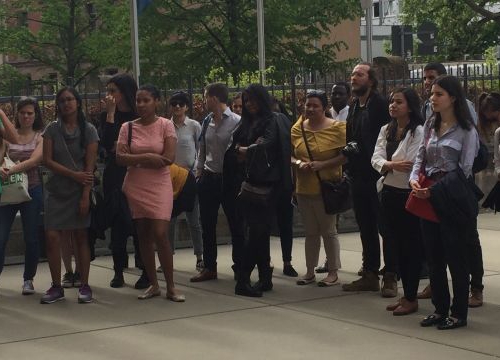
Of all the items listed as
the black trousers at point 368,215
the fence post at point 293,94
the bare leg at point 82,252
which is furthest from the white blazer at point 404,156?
the fence post at point 293,94

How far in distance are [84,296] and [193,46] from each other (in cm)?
1960

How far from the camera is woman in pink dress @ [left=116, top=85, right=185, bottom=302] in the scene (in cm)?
879

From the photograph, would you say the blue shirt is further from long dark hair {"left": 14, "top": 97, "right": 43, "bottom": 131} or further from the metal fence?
the metal fence

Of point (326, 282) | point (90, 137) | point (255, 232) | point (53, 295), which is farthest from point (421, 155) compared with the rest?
point (53, 295)

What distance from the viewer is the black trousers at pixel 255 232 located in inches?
356

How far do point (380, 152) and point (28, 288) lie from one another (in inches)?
129

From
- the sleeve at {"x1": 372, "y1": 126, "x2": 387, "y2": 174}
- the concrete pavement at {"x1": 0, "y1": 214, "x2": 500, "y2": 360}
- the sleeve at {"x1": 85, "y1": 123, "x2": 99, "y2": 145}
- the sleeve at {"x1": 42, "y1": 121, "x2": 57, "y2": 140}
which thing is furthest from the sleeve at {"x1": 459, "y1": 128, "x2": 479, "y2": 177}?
the sleeve at {"x1": 42, "y1": 121, "x2": 57, "y2": 140}

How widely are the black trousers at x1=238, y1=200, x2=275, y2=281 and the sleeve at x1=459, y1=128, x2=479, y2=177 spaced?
A: 2.07m

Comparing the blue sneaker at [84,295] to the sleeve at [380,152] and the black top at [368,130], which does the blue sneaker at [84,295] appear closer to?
the black top at [368,130]

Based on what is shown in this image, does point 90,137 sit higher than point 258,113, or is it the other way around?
point 258,113

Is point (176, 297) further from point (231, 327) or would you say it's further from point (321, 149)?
point (321, 149)

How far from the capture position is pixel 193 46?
92.0 feet

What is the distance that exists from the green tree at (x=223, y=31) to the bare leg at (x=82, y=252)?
18087 mm

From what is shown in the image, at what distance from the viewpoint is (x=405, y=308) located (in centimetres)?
805
